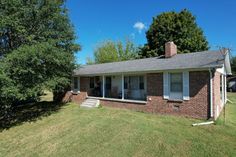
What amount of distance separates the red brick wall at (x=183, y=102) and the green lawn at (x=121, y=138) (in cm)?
58

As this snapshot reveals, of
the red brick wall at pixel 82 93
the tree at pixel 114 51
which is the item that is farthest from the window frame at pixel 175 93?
the tree at pixel 114 51

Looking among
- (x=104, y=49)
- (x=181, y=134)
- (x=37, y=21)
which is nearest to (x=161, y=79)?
(x=181, y=134)

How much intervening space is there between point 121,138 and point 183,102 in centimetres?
468

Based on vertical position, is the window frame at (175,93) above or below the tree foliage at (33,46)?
below

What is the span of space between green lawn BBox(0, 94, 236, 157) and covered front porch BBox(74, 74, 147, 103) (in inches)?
183

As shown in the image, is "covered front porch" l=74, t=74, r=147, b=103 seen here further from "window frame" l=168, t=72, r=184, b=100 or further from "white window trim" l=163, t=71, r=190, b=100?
"window frame" l=168, t=72, r=184, b=100

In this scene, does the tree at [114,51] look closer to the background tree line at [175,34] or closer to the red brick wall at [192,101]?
the background tree line at [175,34]

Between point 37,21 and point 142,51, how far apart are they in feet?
73.8

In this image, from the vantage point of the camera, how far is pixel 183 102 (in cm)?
1105

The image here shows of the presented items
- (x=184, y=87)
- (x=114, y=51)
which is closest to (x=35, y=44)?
(x=184, y=87)

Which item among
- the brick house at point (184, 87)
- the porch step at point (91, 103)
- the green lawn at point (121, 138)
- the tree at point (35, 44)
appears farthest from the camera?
the porch step at point (91, 103)

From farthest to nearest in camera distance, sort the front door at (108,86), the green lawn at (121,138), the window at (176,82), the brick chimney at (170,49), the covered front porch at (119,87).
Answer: the front door at (108,86), the covered front porch at (119,87), the brick chimney at (170,49), the window at (176,82), the green lawn at (121,138)

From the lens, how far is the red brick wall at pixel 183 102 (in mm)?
10352

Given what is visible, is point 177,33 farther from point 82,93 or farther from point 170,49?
point 82,93
